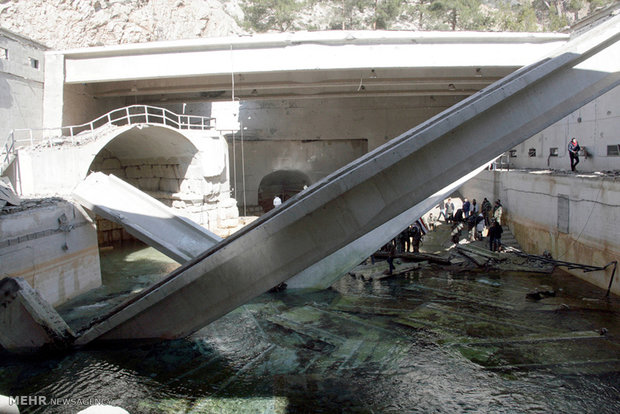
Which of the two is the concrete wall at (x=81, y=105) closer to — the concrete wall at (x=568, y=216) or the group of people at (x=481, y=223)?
the group of people at (x=481, y=223)

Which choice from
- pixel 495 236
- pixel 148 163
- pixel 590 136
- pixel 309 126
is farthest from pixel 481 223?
pixel 148 163

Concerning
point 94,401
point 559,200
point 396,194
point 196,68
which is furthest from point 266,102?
point 94,401

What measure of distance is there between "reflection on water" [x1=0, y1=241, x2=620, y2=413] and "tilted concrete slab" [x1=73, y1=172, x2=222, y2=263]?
7.63ft

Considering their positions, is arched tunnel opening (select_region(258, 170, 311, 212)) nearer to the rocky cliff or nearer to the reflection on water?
the rocky cliff

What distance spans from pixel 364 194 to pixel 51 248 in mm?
7907

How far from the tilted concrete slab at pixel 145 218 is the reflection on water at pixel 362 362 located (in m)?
2.32

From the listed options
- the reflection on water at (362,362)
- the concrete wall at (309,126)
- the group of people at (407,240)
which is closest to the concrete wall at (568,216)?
the reflection on water at (362,362)

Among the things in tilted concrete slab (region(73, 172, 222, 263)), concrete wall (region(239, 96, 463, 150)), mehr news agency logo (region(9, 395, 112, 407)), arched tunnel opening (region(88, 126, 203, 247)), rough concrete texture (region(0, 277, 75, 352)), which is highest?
concrete wall (region(239, 96, 463, 150))

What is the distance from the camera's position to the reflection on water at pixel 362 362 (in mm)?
5965

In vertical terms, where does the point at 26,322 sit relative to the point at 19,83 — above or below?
below

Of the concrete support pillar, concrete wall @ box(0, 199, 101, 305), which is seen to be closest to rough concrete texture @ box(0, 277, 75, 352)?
concrete wall @ box(0, 199, 101, 305)

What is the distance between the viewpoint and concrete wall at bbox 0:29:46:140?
46.5 ft

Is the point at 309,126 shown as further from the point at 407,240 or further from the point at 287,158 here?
the point at 407,240

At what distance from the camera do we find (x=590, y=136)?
1395 centimetres
